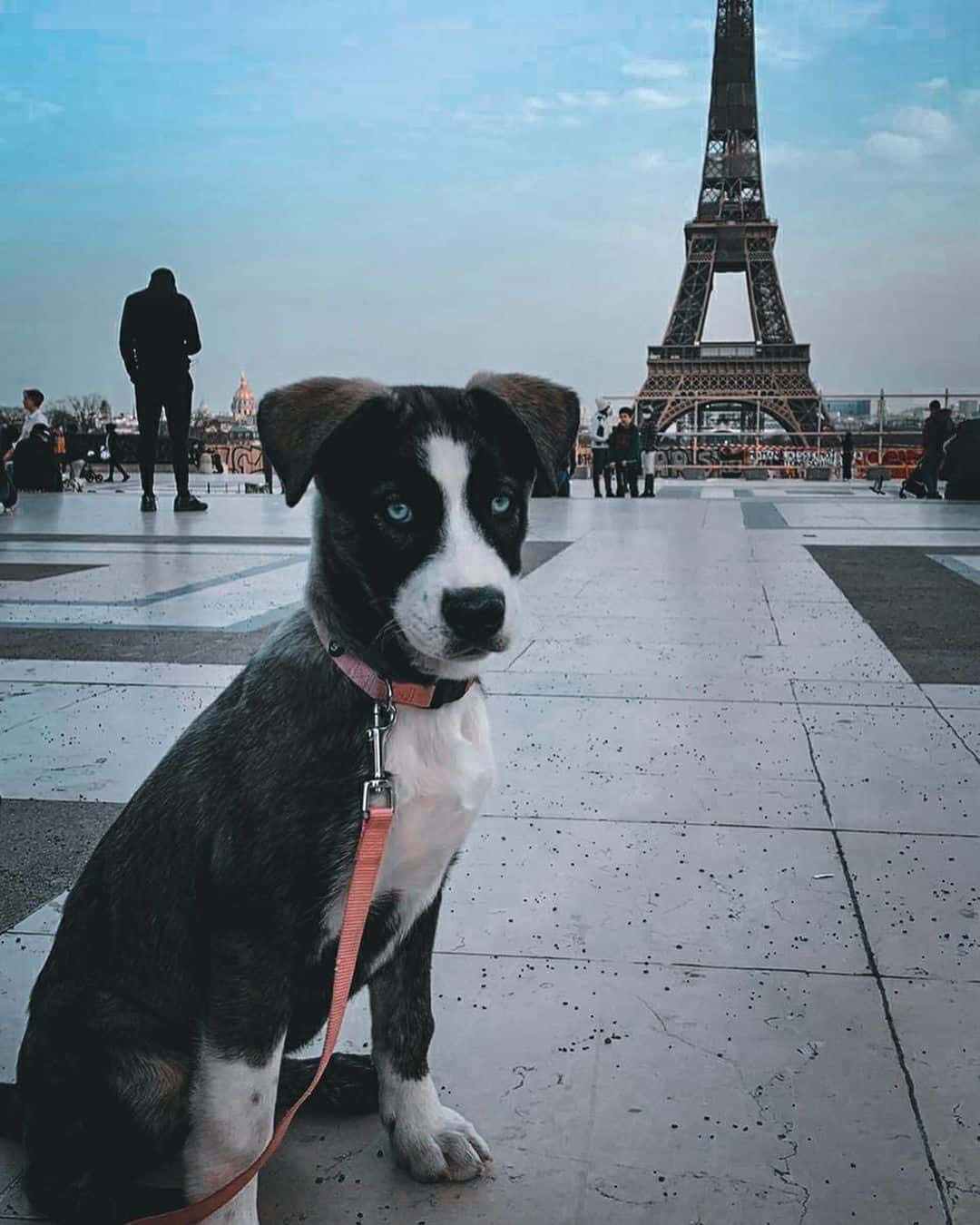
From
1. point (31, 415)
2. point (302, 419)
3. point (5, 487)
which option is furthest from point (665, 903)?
point (31, 415)

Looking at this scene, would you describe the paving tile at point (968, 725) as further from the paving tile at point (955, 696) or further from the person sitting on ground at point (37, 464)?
the person sitting on ground at point (37, 464)

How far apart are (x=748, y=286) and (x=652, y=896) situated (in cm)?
5121

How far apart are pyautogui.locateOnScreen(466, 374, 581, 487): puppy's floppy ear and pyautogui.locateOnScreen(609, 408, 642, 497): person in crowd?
18.2m

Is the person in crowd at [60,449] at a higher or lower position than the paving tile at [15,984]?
higher

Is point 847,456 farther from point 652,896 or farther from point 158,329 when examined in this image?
point 652,896

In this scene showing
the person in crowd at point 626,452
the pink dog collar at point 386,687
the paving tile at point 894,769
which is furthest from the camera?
the person in crowd at point 626,452

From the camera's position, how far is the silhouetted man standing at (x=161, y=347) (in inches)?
522

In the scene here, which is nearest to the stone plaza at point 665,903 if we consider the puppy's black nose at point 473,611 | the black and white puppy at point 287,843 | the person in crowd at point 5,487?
the black and white puppy at point 287,843

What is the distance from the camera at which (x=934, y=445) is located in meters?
19.3

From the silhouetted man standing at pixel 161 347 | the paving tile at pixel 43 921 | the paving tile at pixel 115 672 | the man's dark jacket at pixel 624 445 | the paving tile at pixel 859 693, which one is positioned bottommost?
the paving tile at pixel 43 921

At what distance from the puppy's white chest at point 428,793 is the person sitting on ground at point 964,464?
17.6 m

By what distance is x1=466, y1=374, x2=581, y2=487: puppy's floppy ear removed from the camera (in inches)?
81.4

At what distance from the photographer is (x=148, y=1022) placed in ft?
5.97

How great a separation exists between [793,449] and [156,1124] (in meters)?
32.6
